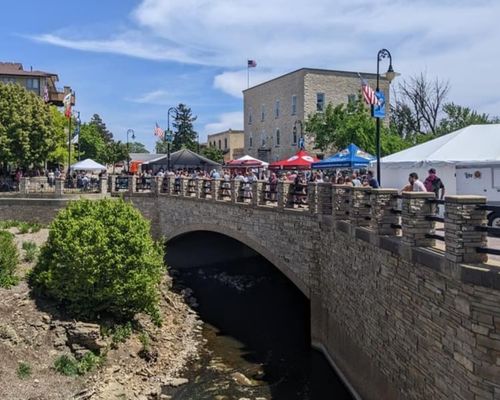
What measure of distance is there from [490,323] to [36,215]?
27.9 m

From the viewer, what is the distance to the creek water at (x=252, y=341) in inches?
599

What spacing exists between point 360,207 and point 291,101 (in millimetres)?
33789

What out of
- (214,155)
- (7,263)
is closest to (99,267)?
(7,263)

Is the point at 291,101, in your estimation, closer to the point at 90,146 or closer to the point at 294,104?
the point at 294,104

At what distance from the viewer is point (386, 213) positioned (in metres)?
12.0

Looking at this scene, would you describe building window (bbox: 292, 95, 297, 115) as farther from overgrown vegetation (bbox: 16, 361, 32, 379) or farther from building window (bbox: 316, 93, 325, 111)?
overgrown vegetation (bbox: 16, 361, 32, 379)

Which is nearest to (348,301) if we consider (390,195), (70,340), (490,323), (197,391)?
(390,195)

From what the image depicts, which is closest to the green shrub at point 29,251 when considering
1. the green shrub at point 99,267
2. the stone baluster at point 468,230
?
the green shrub at point 99,267

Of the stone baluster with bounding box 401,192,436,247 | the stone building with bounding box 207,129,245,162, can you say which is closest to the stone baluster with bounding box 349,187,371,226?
the stone baluster with bounding box 401,192,436,247

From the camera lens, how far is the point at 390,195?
12164mm

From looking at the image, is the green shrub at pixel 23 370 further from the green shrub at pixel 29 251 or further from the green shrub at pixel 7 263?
the green shrub at pixel 29 251

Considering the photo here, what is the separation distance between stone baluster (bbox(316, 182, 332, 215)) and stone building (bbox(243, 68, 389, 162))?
28347 millimetres

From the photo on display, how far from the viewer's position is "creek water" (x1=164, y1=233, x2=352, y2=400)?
1523 centimetres

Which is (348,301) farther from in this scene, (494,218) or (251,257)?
(251,257)
